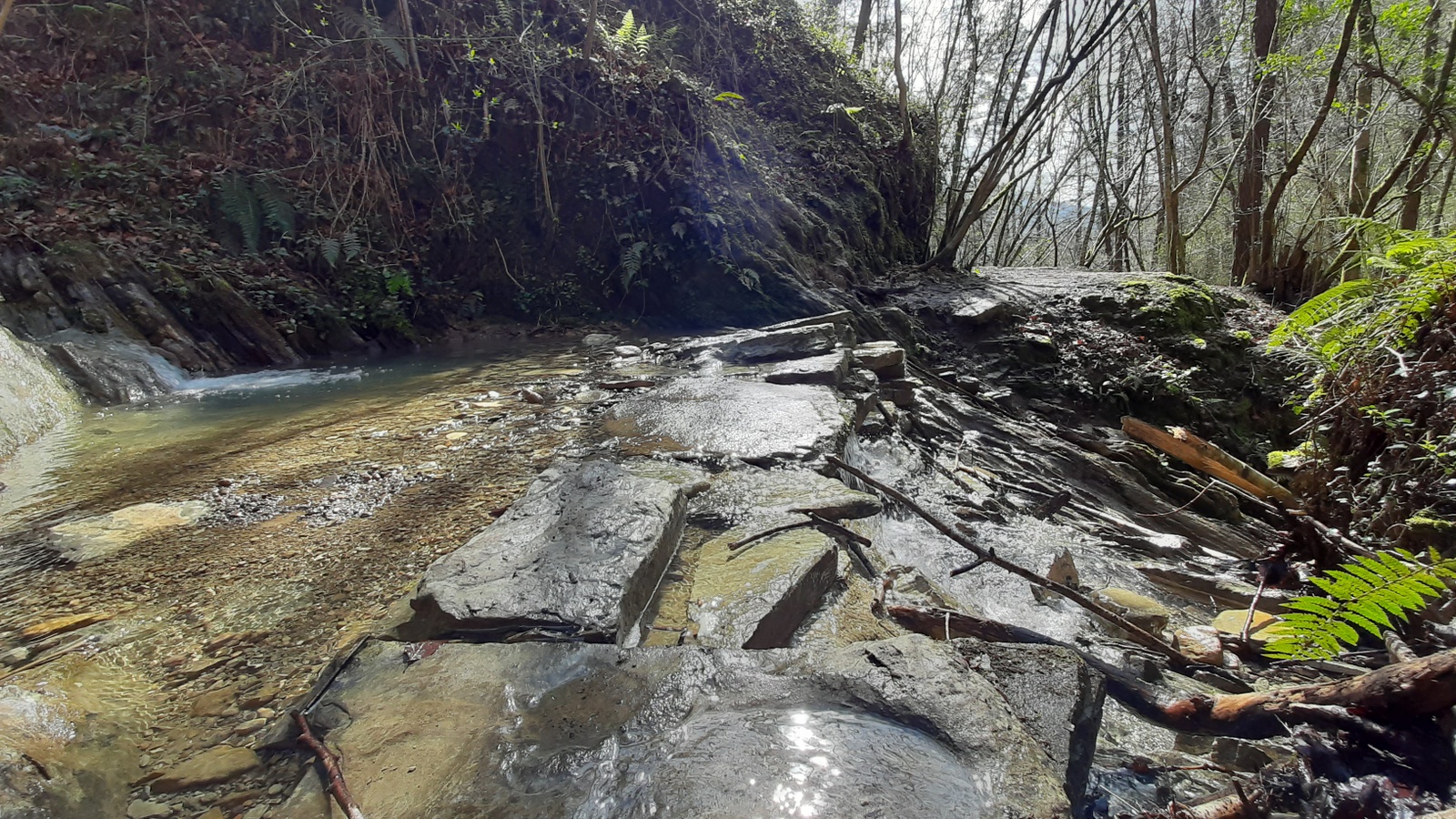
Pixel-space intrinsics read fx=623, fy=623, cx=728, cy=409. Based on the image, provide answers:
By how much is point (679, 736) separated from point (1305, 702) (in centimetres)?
152

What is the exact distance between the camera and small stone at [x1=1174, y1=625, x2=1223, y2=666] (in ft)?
7.01

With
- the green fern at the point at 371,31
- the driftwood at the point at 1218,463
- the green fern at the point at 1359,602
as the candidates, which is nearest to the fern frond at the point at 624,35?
the green fern at the point at 371,31

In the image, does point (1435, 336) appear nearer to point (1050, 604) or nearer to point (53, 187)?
point (1050, 604)

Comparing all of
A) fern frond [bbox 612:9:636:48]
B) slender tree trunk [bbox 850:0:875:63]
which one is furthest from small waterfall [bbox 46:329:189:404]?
slender tree trunk [bbox 850:0:875:63]

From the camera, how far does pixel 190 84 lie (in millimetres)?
7504

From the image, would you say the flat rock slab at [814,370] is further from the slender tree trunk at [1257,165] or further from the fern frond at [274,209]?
the slender tree trunk at [1257,165]

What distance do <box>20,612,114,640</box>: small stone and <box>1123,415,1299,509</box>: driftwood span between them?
5.46 metres

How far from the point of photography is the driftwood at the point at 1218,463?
3.94 meters

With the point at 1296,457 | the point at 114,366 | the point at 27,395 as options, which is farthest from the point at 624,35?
the point at 1296,457

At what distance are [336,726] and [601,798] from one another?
639mm

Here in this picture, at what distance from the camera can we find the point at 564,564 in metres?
1.90

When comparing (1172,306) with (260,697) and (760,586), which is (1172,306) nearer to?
(760,586)

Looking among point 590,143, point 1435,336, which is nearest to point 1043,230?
point 590,143

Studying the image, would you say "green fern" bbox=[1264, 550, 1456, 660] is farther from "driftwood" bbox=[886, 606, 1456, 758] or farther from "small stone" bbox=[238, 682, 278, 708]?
"small stone" bbox=[238, 682, 278, 708]
